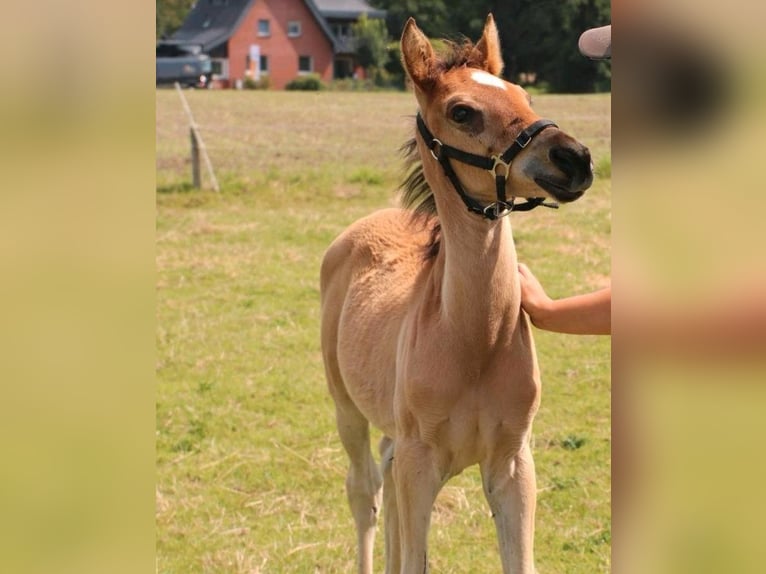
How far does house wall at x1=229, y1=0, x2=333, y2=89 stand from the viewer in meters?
52.8

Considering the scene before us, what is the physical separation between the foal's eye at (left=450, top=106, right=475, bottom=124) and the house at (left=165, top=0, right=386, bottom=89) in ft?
164

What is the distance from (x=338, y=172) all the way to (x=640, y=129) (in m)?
13.3

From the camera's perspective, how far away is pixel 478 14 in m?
18.0

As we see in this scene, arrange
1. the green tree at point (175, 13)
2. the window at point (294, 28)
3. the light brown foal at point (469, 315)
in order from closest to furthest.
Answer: the light brown foal at point (469, 315) < the window at point (294, 28) < the green tree at point (175, 13)

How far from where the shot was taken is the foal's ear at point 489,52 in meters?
2.86

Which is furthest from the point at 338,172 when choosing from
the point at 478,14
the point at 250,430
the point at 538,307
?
the point at 538,307

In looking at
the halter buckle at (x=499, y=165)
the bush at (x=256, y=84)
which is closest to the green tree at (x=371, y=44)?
the bush at (x=256, y=84)

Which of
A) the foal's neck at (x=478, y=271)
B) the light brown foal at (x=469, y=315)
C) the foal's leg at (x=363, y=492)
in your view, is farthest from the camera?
the foal's leg at (x=363, y=492)

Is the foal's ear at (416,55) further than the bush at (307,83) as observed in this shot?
No

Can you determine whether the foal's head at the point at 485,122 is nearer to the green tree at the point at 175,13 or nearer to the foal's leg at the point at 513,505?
the foal's leg at the point at 513,505

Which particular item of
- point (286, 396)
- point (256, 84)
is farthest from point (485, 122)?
point (256, 84)

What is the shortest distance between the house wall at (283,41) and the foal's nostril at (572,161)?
168ft

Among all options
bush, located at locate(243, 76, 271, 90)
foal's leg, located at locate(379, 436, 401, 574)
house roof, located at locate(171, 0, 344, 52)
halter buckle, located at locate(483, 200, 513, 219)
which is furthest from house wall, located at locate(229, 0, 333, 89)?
halter buckle, located at locate(483, 200, 513, 219)

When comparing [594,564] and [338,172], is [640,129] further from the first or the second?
[338,172]
